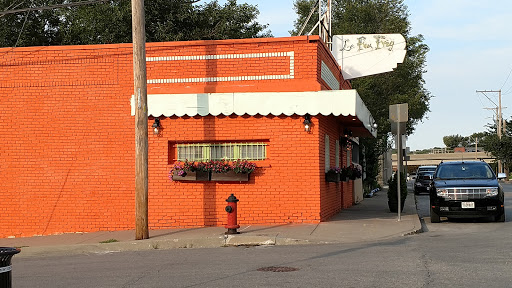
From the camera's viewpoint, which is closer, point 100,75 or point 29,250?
point 29,250

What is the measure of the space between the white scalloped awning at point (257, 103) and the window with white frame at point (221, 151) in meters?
0.93

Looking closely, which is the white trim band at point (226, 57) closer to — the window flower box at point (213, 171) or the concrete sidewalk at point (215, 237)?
the window flower box at point (213, 171)

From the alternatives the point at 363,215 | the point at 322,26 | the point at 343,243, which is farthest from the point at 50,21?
the point at 343,243

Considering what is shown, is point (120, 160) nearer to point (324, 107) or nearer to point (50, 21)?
point (324, 107)

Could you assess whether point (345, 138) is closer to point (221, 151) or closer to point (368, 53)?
point (368, 53)

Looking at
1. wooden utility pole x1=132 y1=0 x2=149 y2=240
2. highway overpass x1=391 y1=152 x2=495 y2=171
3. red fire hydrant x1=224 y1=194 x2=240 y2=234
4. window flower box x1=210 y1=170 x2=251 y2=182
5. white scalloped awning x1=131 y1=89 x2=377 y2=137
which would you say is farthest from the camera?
highway overpass x1=391 y1=152 x2=495 y2=171

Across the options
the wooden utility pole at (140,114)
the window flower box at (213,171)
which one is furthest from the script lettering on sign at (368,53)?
the wooden utility pole at (140,114)

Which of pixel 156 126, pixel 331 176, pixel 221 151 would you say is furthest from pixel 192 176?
pixel 331 176

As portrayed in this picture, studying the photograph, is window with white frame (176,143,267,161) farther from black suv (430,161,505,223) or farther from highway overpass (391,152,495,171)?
highway overpass (391,152,495,171)

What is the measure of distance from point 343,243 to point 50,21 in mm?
27458

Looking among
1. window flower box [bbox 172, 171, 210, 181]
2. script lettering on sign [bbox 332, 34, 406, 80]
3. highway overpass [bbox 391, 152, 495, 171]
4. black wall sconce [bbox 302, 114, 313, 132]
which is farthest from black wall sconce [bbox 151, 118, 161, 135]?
highway overpass [bbox 391, 152, 495, 171]

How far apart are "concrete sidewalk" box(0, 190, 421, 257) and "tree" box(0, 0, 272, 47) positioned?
57.8 feet

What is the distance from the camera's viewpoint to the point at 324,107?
14.4 metres

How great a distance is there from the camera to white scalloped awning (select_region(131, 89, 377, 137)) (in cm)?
1434
